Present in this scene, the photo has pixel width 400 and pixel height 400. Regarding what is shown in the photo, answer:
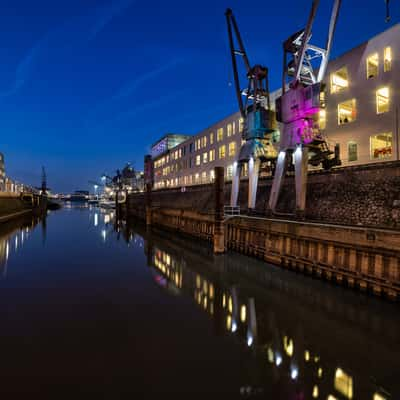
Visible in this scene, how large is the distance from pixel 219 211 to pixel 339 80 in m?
18.4

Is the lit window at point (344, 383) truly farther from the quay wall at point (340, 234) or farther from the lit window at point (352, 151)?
the lit window at point (352, 151)

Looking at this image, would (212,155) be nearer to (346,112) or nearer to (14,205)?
(346,112)

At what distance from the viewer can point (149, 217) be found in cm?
4534

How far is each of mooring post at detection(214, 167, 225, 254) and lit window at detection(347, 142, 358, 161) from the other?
42.9ft

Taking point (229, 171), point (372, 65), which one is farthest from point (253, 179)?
point (229, 171)

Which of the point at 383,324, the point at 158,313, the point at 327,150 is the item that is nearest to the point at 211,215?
the point at 327,150

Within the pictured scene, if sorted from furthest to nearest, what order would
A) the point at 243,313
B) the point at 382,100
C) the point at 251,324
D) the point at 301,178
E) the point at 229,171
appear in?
the point at 229,171, the point at 382,100, the point at 301,178, the point at 243,313, the point at 251,324

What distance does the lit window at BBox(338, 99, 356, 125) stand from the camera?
959 inches

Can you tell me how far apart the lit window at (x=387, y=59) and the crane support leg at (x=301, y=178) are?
9958 millimetres

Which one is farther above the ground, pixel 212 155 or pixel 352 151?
pixel 212 155

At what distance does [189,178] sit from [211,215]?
1338 inches

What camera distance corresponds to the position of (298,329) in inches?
384

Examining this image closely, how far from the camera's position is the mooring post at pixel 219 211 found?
20391mm

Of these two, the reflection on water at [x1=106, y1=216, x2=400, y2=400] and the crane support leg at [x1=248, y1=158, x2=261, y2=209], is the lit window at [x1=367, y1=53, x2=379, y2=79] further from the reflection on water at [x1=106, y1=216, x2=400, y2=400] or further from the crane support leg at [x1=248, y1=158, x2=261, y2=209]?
the reflection on water at [x1=106, y1=216, x2=400, y2=400]
